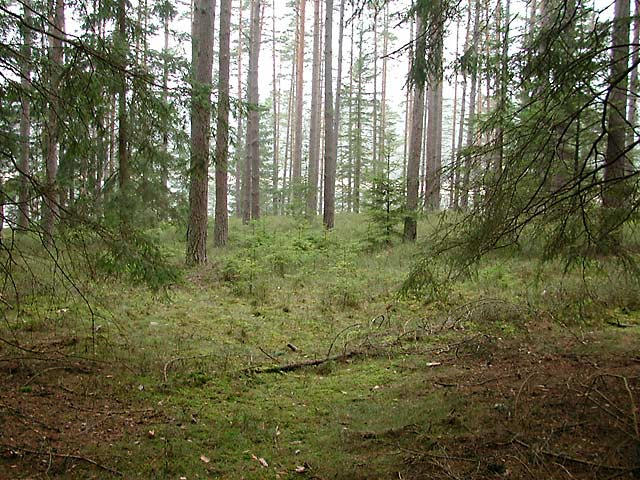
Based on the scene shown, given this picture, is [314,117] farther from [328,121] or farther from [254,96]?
[328,121]

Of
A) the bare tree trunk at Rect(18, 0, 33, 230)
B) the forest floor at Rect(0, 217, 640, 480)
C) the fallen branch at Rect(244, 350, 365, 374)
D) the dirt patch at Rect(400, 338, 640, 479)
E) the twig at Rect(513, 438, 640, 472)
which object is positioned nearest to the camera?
the twig at Rect(513, 438, 640, 472)

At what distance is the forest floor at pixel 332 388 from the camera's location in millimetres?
3725

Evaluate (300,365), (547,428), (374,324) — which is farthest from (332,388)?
(374,324)

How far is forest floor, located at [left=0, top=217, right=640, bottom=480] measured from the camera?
372cm

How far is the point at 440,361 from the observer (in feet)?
20.7

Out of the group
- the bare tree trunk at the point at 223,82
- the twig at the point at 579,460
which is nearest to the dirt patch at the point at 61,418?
the twig at the point at 579,460

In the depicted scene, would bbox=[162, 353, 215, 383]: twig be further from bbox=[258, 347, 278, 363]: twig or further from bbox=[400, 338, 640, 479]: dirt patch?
bbox=[400, 338, 640, 479]: dirt patch

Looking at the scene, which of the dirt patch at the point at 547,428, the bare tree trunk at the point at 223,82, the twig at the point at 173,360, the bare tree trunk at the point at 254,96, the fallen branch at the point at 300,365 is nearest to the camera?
the dirt patch at the point at 547,428

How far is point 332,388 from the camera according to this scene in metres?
5.78

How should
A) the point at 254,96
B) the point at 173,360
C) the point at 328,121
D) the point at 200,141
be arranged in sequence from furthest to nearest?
the point at 254,96
the point at 328,121
the point at 200,141
the point at 173,360

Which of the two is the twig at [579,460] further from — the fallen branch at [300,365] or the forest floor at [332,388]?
the fallen branch at [300,365]

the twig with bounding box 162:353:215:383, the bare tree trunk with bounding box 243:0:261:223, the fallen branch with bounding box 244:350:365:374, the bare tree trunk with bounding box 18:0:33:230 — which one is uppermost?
the bare tree trunk with bounding box 243:0:261:223

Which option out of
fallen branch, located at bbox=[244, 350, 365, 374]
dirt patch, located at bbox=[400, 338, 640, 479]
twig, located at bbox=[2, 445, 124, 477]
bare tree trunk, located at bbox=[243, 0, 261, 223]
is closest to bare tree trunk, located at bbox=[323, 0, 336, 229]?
bare tree trunk, located at bbox=[243, 0, 261, 223]

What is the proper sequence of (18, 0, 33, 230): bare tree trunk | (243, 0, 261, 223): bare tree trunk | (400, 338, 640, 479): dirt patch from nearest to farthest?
(400, 338, 640, 479): dirt patch, (18, 0, 33, 230): bare tree trunk, (243, 0, 261, 223): bare tree trunk
